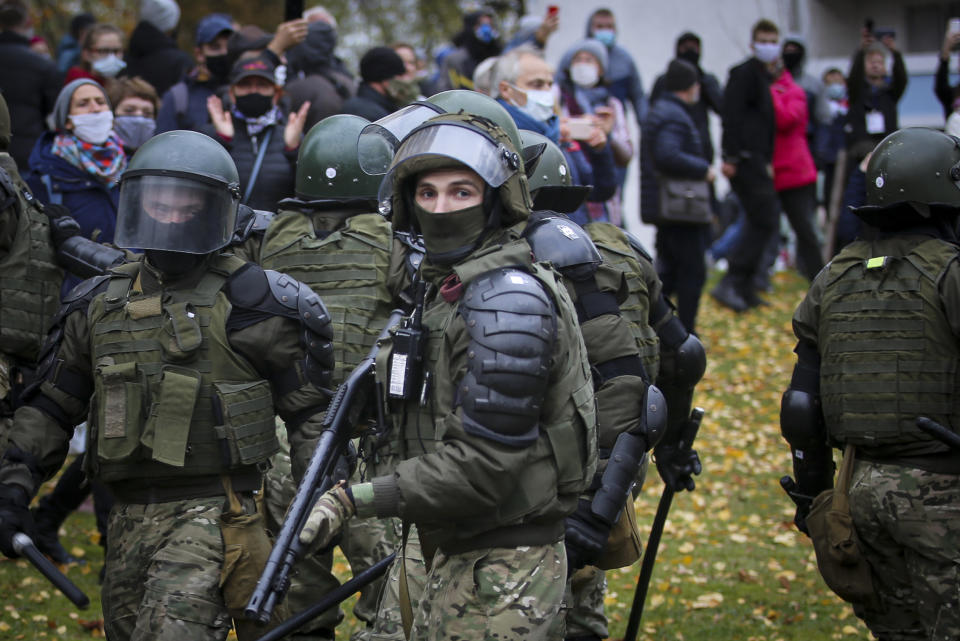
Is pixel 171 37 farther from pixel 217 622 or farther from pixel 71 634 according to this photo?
pixel 217 622

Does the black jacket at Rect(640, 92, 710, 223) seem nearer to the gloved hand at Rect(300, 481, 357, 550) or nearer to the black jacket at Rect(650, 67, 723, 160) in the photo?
the black jacket at Rect(650, 67, 723, 160)

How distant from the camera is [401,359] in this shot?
12.4ft

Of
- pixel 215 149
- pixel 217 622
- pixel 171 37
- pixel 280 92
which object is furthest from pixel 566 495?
pixel 171 37

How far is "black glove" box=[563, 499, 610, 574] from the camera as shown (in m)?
4.39

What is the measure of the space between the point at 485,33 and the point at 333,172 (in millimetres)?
6136

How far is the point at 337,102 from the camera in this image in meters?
8.78

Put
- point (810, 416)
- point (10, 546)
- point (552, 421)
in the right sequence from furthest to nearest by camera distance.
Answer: point (810, 416)
point (10, 546)
point (552, 421)

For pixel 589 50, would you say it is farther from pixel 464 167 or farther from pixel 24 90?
pixel 464 167

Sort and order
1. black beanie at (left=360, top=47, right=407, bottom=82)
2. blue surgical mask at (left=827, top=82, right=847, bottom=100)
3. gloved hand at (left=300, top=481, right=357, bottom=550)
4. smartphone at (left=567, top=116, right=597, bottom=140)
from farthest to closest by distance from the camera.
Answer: blue surgical mask at (left=827, top=82, right=847, bottom=100) → black beanie at (left=360, top=47, right=407, bottom=82) → smartphone at (left=567, top=116, right=597, bottom=140) → gloved hand at (left=300, top=481, right=357, bottom=550)

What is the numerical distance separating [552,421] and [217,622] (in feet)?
4.96

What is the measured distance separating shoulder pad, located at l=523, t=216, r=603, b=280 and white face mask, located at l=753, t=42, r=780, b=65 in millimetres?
8363

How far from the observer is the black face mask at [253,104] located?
7.74 metres

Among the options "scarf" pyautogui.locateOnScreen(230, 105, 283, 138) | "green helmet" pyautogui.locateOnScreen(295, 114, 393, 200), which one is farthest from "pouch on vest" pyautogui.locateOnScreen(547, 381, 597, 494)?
"scarf" pyautogui.locateOnScreen(230, 105, 283, 138)

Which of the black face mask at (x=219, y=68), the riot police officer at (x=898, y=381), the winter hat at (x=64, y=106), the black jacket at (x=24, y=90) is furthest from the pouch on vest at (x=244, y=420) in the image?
the black jacket at (x=24, y=90)
